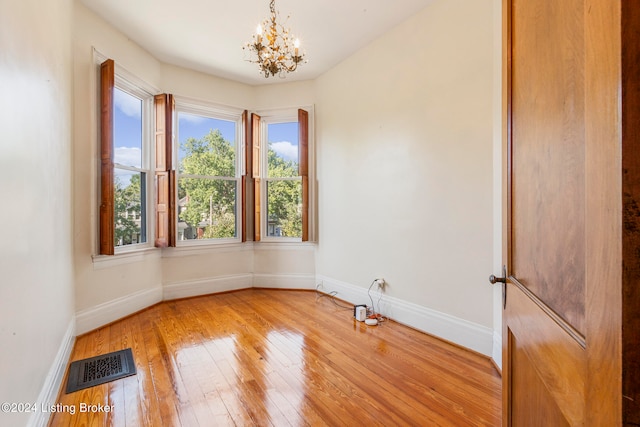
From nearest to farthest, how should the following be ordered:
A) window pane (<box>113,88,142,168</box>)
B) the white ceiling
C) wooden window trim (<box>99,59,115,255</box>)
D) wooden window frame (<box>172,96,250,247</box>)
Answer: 1. the white ceiling
2. wooden window trim (<box>99,59,115,255</box>)
3. window pane (<box>113,88,142,168</box>)
4. wooden window frame (<box>172,96,250,247</box>)

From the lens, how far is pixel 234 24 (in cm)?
307

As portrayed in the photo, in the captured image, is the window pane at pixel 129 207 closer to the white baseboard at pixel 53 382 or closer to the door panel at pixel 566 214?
the white baseboard at pixel 53 382

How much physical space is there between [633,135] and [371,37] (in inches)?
137

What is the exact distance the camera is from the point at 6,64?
1.23 metres

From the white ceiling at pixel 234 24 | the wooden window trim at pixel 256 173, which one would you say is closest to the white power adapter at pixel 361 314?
the wooden window trim at pixel 256 173

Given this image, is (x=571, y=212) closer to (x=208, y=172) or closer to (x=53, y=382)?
(x=53, y=382)

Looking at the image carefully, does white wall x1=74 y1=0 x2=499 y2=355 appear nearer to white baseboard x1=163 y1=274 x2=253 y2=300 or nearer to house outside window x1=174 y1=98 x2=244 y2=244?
white baseboard x1=163 y1=274 x2=253 y2=300

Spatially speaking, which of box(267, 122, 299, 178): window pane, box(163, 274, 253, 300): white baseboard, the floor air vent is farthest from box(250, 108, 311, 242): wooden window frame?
the floor air vent

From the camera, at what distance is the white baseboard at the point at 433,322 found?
7.98ft

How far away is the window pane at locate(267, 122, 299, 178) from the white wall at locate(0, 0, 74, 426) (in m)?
2.52

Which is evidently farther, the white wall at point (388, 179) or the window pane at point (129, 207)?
the window pane at point (129, 207)

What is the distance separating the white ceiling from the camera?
2791 millimetres

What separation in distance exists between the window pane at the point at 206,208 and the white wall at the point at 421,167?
5.05 feet

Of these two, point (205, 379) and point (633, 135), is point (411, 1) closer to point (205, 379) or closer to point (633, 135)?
point (633, 135)
